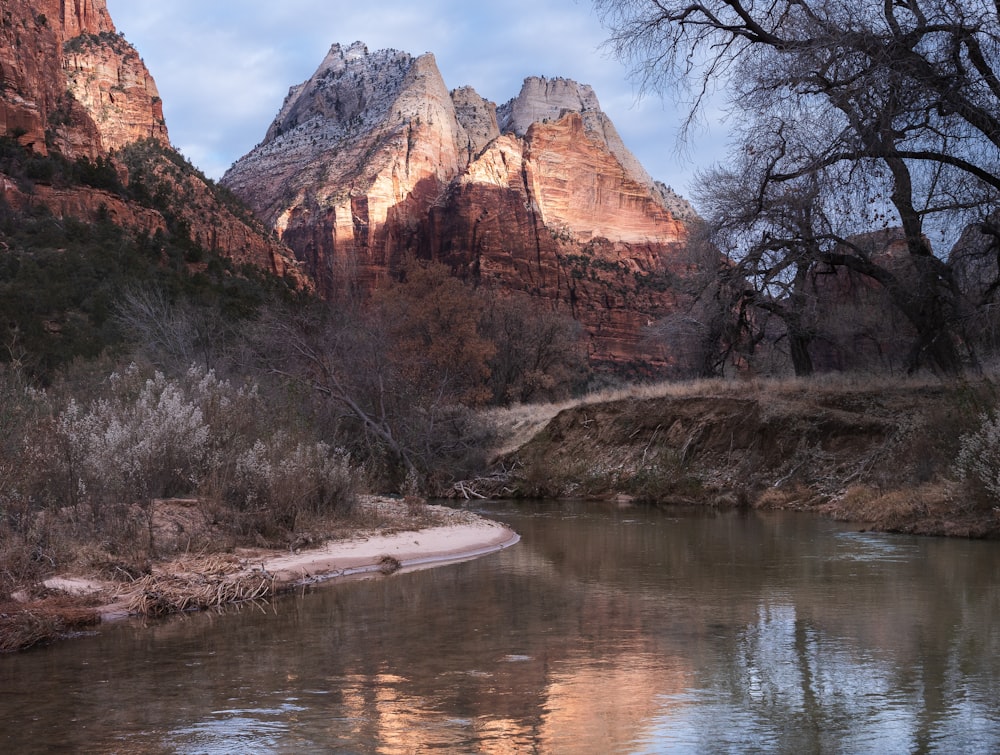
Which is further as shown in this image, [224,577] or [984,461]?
[984,461]

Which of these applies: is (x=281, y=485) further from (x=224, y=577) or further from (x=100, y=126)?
(x=100, y=126)

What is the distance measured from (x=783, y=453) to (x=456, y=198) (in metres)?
85.5

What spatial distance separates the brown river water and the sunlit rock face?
4765 centimetres

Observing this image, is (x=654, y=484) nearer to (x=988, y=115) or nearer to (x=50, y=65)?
(x=988, y=115)

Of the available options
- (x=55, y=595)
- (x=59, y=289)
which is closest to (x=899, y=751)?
(x=55, y=595)

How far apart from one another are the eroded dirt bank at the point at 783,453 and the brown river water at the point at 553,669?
5.54m

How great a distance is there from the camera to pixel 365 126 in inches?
4688

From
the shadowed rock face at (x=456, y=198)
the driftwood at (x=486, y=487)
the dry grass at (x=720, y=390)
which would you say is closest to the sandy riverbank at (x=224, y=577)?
the driftwood at (x=486, y=487)

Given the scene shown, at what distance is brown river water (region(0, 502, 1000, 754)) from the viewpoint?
5.51 metres

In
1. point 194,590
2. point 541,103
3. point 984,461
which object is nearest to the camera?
point 194,590

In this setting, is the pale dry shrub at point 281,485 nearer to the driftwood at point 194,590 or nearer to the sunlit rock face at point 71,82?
the driftwood at point 194,590

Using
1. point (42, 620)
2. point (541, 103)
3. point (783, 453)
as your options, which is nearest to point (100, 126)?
point (783, 453)

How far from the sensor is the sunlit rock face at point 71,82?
50000 mm

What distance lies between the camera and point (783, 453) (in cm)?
2409
